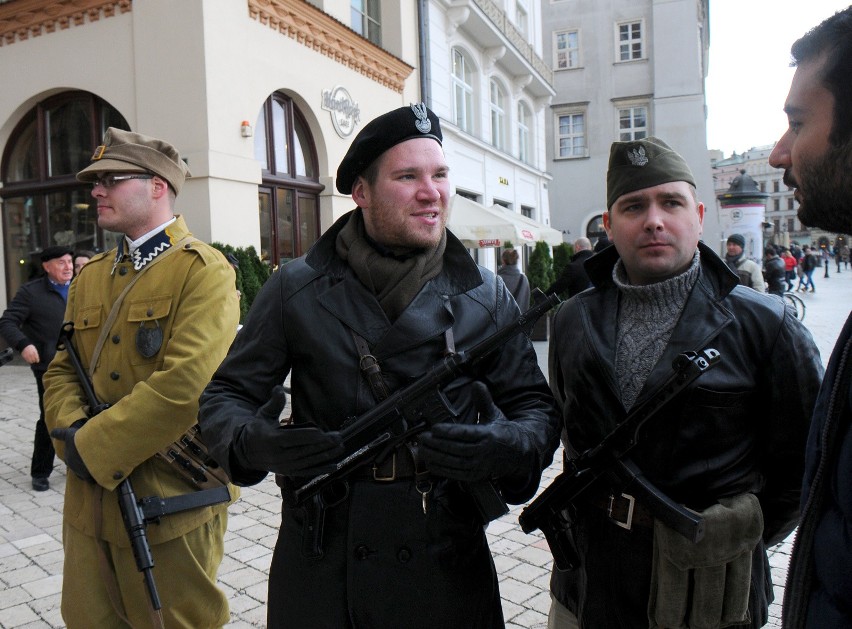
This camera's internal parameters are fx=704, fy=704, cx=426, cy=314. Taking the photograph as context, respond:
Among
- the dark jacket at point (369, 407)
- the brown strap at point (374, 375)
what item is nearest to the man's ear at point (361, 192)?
the dark jacket at point (369, 407)

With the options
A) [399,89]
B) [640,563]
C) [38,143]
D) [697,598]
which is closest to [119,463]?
[640,563]

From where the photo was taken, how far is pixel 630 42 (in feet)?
101

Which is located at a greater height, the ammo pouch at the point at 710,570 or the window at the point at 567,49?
the window at the point at 567,49

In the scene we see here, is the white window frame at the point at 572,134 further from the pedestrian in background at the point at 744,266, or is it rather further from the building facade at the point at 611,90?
the pedestrian in background at the point at 744,266

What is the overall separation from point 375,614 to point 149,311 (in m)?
1.39

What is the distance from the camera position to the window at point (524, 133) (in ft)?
75.4

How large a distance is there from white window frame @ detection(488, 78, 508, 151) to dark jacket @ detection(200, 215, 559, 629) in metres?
18.3

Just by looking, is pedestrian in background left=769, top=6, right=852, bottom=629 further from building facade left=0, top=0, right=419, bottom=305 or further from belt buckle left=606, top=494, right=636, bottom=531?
building facade left=0, top=0, right=419, bottom=305

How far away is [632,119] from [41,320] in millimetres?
28955

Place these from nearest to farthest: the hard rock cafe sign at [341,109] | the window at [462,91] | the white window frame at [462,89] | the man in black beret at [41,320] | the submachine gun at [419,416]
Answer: the submachine gun at [419,416], the man in black beret at [41,320], the hard rock cafe sign at [341,109], the white window frame at [462,89], the window at [462,91]

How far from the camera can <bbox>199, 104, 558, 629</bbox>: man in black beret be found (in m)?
1.75

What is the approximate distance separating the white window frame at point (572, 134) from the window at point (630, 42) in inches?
114

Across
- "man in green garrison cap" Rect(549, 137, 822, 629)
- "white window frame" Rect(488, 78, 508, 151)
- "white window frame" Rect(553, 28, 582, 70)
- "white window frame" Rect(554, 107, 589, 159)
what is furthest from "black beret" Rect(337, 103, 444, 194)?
"white window frame" Rect(553, 28, 582, 70)

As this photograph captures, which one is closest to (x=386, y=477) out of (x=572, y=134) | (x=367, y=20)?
(x=367, y=20)
